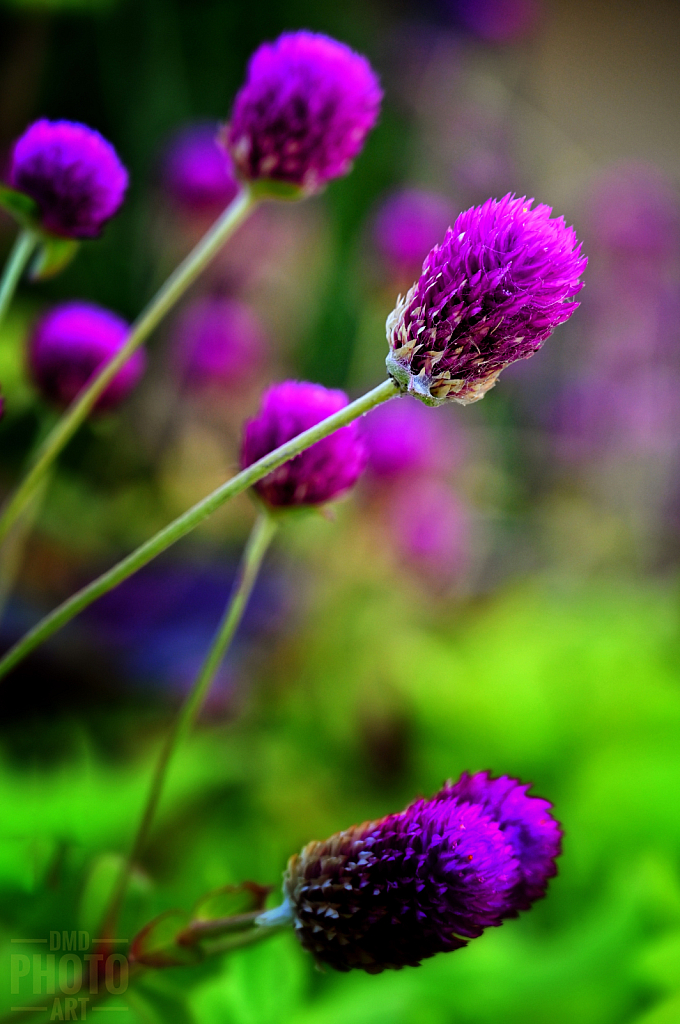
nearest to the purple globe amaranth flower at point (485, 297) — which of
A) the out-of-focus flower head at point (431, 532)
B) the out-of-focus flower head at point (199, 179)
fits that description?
the out-of-focus flower head at point (199, 179)

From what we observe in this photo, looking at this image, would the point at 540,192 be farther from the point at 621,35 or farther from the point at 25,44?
the point at 621,35

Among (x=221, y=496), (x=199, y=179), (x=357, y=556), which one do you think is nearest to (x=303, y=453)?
(x=221, y=496)

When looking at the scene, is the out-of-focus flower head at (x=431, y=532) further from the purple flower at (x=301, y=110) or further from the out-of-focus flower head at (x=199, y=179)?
the purple flower at (x=301, y=110)

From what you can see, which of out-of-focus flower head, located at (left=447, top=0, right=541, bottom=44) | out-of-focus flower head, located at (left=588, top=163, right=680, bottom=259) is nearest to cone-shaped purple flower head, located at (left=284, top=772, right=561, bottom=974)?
out-of-focus flower head, located at (left=588, top=163, right=680, bottom=259)

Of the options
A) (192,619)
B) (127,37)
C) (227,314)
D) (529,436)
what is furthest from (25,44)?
(529,436)

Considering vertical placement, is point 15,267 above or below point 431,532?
below

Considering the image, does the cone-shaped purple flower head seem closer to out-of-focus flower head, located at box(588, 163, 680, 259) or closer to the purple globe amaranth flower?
the purple globe amaranth flower

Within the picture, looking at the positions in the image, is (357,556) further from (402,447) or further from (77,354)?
(77,354)
